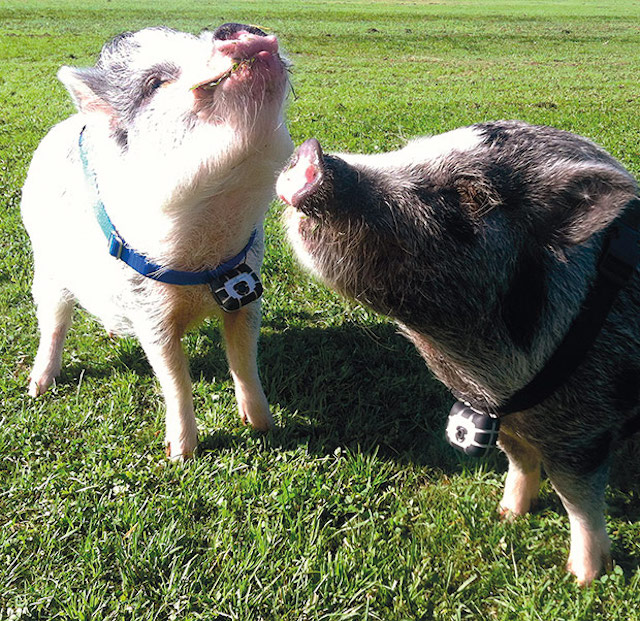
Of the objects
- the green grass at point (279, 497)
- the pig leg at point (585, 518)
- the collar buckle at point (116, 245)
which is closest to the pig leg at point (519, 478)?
the green grass at point (279, 497)

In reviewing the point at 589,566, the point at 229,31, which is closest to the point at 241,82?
the point at 229,31

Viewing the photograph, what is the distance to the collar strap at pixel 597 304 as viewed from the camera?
5.98 ft

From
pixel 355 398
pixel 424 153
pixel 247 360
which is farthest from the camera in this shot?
pixel 355 398

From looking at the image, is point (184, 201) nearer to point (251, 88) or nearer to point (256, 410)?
point (251, 88)

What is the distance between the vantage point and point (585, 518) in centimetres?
224

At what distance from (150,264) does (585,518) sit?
1895mm

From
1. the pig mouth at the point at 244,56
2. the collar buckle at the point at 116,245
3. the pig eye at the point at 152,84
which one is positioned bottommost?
the collar buckle at the point at 116,245

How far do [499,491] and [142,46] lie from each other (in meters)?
2.41

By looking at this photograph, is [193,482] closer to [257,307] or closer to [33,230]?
[257,307]

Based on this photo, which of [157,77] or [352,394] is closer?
[157,77]

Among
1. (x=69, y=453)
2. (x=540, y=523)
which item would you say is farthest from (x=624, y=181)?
(x=69, y=453)

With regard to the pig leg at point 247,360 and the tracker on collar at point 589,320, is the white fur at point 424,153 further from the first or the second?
the pig leg at point 247,360

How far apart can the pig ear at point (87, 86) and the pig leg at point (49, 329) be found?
1169 mm

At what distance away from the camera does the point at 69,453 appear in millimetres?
3018
